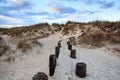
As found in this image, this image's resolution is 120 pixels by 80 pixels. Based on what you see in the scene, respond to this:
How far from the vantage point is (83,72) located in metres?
6.59

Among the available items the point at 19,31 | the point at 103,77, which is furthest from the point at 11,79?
the point at 19,31

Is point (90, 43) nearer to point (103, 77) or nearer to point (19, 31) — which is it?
point (103, 77)

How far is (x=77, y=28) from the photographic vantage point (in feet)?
71.8

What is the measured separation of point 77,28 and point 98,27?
11.9 feet

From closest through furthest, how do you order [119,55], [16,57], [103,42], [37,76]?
[37,76], [119,55], [16,57], [103,42]

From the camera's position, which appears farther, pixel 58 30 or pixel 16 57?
pixel 58 30

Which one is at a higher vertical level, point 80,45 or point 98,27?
point 98,27

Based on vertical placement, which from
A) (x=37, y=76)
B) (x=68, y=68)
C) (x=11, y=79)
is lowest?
(x=11, y=79)

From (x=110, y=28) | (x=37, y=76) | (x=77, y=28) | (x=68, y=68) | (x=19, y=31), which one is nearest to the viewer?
(x=37, y=76)

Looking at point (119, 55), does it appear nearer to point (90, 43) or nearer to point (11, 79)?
point (90, 43)

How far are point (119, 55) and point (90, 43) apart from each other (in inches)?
187

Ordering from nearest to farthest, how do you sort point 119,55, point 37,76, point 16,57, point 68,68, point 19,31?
point 37,76
point 68,68
point 119,55
point 16,57
point 19,31

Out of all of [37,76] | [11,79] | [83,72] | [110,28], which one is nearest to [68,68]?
[83,72]

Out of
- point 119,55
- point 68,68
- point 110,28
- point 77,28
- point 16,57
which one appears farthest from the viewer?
point 77,28
